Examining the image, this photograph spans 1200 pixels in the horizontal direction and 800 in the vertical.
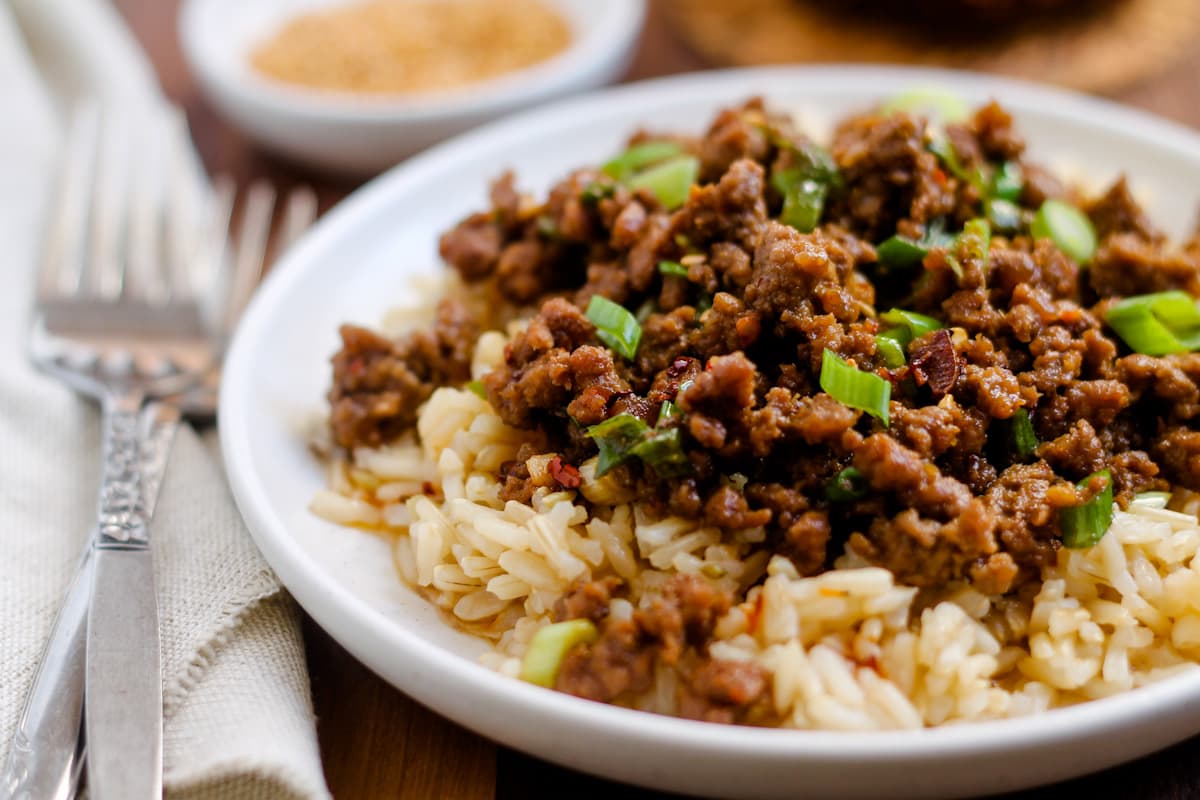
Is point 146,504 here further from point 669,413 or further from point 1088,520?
point 1088,520

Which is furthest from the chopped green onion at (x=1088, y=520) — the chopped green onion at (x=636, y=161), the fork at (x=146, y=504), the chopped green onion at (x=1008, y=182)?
the fork at (x=146, y=504)

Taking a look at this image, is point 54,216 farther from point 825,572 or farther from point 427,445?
point 825,572

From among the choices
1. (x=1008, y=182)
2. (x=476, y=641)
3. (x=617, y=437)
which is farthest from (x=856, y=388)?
(x=1008, y=182)

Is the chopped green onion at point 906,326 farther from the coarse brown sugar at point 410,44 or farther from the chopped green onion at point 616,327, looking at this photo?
the coarse brown sugar at point 410,44

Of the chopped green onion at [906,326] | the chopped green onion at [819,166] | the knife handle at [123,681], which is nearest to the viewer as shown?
the knife handle at [123,681]

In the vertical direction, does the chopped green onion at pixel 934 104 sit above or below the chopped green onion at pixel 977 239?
below

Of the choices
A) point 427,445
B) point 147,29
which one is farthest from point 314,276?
point 147,29

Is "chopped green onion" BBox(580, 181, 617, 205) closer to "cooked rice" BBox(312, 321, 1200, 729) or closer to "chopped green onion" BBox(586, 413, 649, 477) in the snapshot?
"cooked rice" BBox(312, 321, 1200, 729)
